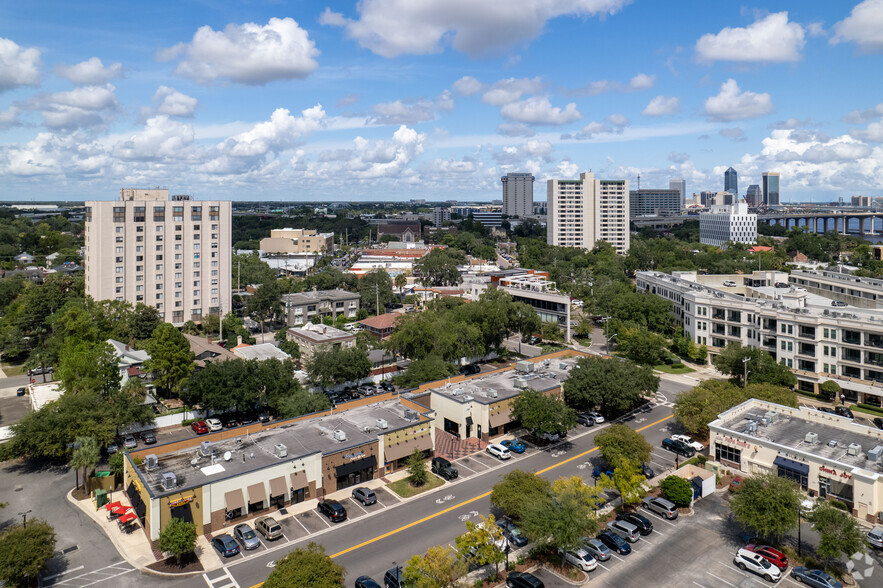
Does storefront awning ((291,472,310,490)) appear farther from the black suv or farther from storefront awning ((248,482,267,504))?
the black suv

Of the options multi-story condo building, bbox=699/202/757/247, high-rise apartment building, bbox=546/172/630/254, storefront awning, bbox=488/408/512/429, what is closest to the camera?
storefront awning, bbox=488/408/512/429

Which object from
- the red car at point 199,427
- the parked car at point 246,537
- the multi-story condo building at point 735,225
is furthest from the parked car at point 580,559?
the multi-story condo building at point 735,225

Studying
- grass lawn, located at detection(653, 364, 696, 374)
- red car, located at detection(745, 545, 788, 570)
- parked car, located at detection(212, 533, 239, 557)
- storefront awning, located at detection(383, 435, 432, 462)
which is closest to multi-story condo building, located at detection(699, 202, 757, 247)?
grass lawn, located at detection(653, 364, 696, 374)

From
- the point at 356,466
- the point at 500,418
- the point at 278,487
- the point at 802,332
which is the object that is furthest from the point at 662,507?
the point at 802,332

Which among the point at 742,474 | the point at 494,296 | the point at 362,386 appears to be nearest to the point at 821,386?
the point at 742,474

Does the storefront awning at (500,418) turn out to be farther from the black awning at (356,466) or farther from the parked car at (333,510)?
the parked car at (333,510)

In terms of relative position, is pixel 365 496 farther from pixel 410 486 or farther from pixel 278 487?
pixel 278 487
